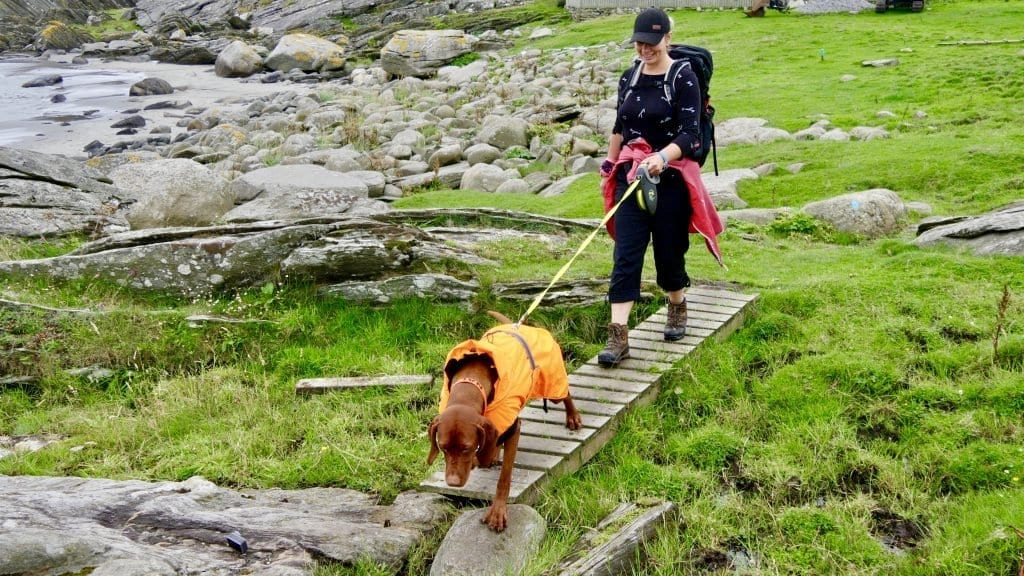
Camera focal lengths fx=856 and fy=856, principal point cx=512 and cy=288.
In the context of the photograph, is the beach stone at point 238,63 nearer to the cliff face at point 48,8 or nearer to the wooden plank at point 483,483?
the cliff face at point 48,8

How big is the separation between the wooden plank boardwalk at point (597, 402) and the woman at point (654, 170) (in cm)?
25

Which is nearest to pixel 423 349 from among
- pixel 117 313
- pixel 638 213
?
pixel 638 213

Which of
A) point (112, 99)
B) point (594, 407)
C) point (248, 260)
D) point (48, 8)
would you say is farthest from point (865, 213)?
point (48, 8)

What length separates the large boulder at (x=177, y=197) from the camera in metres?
11.9

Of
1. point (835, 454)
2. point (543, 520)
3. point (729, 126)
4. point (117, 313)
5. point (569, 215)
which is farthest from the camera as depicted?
point (729, 126)

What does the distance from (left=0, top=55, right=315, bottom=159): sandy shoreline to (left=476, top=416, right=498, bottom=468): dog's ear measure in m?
22.9

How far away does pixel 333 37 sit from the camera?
50.9m

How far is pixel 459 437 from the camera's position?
4.80m

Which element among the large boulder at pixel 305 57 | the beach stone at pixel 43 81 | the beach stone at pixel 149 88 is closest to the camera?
the beach stone at pixel 149 88

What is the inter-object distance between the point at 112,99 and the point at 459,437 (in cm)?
3566

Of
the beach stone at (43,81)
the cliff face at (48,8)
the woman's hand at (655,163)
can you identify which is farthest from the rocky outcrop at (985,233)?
the cliff face at (48,8)

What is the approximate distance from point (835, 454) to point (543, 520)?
85.3 inches

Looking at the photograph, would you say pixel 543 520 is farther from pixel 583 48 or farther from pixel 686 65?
pixel 583 48

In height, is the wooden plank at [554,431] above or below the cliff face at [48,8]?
below
